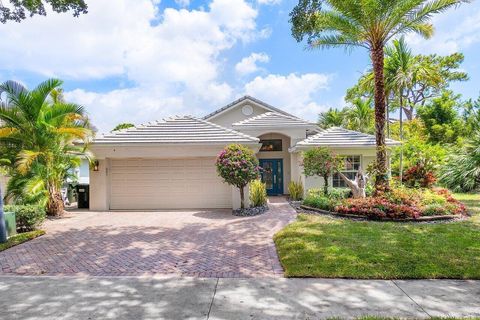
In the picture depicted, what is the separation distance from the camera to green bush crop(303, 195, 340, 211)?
1247 cm

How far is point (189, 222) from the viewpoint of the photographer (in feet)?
37.0

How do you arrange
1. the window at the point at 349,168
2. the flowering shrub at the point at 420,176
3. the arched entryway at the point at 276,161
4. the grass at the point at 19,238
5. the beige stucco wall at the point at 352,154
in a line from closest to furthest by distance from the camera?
the grass at the point at 19,238 < the beige stucco wall at the point at 352,154 < the window at the point at 349,168 < the flowering shrub at the point at 420,176 < the arched entryway at the point at 276,161

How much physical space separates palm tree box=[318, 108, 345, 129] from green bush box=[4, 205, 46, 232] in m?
28.9

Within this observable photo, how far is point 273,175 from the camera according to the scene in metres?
20.8

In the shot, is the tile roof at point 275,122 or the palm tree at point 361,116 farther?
the palm tree at point 361,116

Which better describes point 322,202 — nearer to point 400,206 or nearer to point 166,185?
point 400,206

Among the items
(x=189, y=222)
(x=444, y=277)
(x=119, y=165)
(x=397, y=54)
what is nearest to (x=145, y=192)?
(x=119, y=165)

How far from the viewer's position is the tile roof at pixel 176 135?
1417cm

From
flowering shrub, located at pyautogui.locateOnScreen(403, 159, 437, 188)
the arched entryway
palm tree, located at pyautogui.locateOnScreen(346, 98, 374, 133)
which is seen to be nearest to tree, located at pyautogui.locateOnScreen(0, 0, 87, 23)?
the arched entryway

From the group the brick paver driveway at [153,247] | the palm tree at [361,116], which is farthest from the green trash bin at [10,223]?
the palm tree at [361,116]

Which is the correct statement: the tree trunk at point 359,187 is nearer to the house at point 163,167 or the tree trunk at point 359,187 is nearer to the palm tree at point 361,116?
the house at point 163,167

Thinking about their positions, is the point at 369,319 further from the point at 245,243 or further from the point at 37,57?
the point at 37,57

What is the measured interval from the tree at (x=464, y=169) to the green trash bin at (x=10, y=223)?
75.2ft

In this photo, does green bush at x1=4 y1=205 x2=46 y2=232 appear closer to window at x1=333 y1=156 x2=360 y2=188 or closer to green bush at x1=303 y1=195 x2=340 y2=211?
green bush at x1=303 y1=195 x2=340 y2=211
